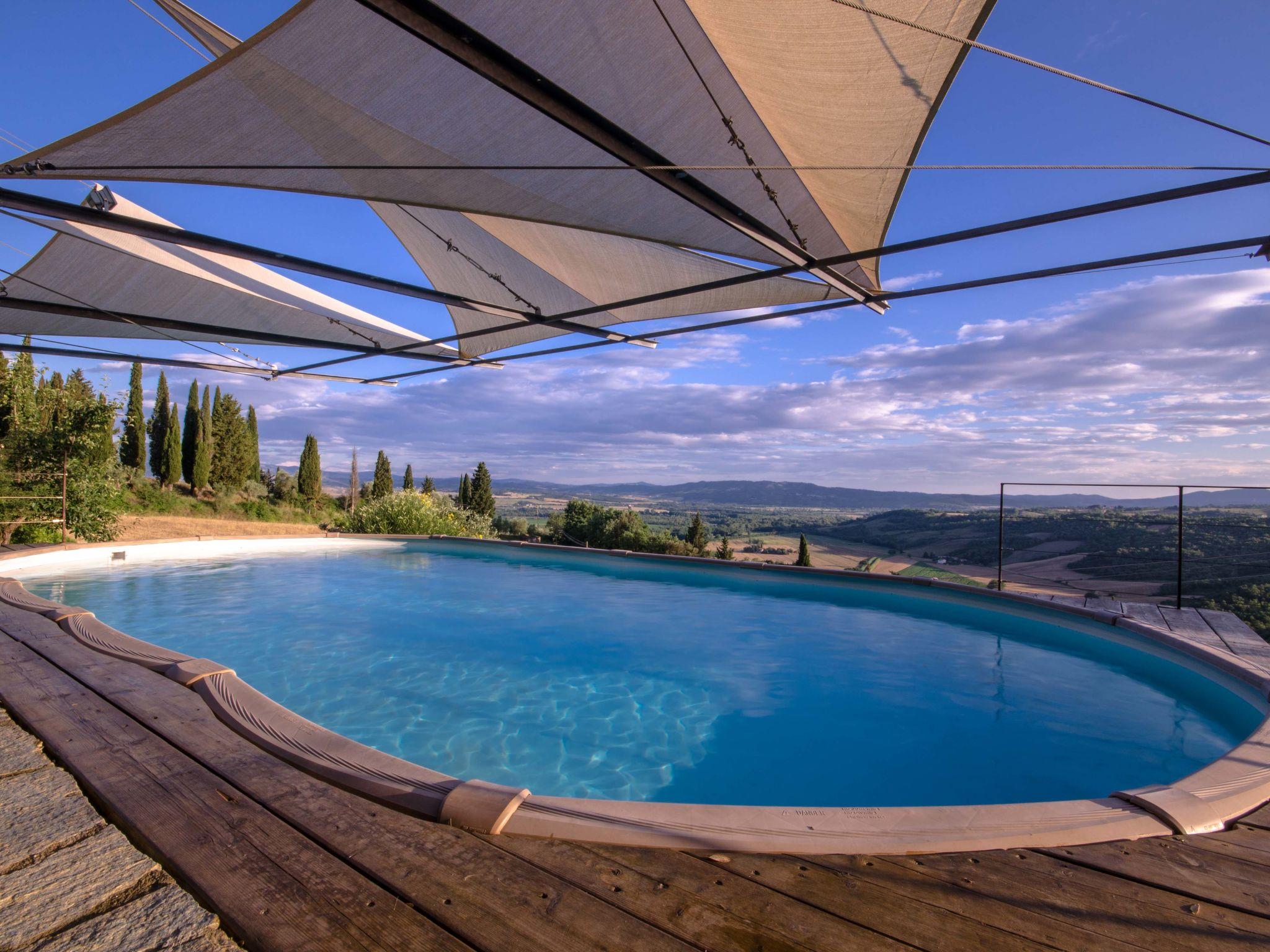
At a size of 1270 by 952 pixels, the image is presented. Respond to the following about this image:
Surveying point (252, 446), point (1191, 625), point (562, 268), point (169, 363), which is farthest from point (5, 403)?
point (1191, 625)

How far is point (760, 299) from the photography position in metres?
5.34

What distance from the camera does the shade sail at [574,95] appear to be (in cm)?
252

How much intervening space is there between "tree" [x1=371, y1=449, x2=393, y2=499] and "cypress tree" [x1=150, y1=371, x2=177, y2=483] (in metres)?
6.00

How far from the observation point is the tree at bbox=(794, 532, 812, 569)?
1351 centimetres

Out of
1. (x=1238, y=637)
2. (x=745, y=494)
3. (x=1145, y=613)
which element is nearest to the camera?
(x=1238, y=637)

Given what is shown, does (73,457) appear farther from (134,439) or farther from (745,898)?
(134,439)

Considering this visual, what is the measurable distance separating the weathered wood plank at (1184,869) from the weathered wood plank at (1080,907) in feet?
0.11

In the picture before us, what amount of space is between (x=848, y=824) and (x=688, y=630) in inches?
196

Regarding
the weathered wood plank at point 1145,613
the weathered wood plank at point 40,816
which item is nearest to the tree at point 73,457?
the weathered wood plank at point 40,816

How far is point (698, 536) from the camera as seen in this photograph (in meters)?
17.8

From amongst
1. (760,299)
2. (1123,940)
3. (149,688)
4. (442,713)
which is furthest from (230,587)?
(1123,940)

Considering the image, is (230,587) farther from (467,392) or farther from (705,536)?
(467,392)

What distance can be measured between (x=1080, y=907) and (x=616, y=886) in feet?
2.93

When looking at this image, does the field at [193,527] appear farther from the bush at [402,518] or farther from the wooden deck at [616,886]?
the wooden deck at [616,886]
